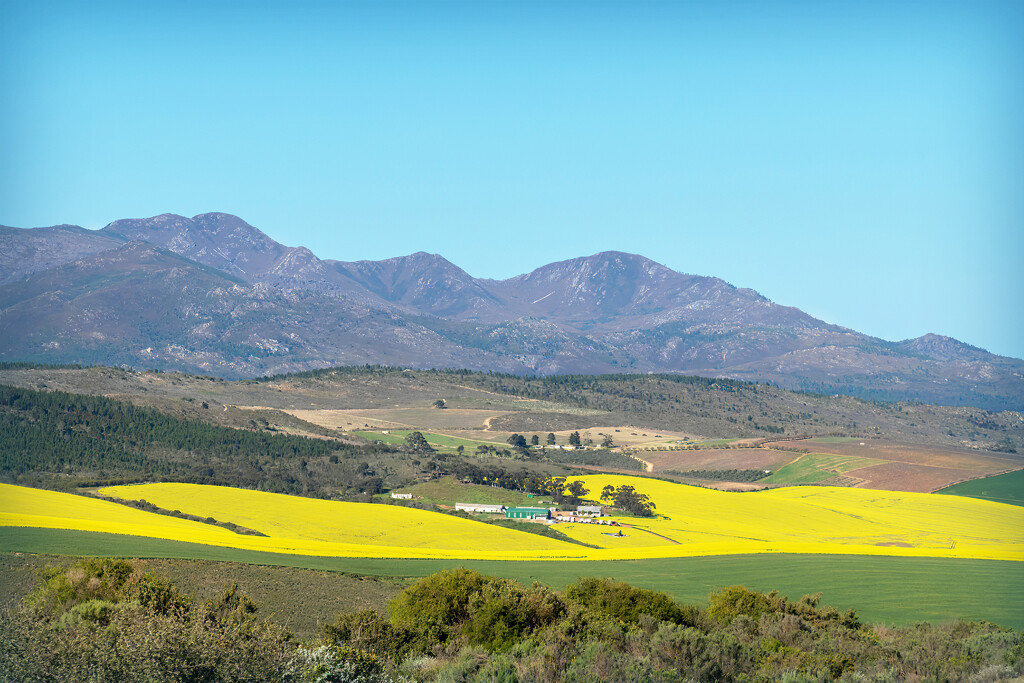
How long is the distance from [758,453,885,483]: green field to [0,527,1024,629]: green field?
200ft

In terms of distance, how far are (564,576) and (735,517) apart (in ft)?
127

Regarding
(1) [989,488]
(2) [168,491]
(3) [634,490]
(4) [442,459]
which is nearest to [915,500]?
(1) [989,488]

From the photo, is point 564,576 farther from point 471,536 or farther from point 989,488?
point 989,488

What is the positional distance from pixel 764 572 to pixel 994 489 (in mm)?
71141

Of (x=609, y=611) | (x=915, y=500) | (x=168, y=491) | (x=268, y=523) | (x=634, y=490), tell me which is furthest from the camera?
(x=915, y=500)

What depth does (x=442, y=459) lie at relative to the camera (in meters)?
119

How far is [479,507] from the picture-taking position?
291 feet

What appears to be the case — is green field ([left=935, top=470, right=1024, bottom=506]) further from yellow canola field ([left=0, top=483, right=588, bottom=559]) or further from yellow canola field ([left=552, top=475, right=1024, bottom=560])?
yellow canola field ([left=0, top=483, right=588, bottom=559])

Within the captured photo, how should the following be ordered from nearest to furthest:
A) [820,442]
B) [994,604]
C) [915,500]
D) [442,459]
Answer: [994,604] < [915,500] < [442,459] < [820,442]

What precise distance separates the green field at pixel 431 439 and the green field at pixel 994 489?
61475 millimetres

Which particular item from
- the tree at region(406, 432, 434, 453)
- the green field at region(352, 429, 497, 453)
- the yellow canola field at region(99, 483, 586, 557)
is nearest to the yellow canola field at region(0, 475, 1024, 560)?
the yellow canola field at region(99, 483, 586, 557)

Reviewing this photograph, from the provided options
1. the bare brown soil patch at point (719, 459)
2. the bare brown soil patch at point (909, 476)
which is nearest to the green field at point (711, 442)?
the bare brown soil patch at point (719, 459)

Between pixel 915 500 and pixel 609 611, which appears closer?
pixel 609 611

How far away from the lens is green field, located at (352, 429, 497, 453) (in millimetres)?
148875
